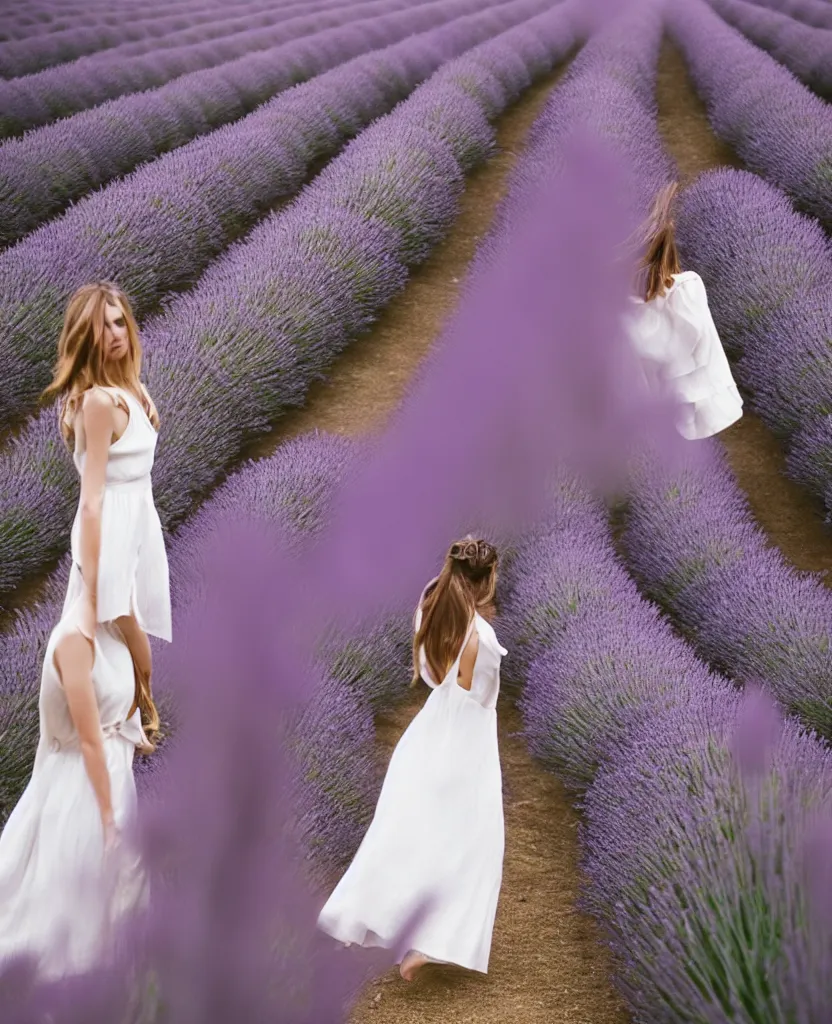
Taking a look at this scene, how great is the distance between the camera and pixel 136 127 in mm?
7547

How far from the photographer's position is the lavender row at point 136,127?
252 inches

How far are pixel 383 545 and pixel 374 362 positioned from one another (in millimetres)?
2117

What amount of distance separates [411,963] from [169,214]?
→ 421 cm

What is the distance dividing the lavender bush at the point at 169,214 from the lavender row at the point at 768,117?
2357 mm

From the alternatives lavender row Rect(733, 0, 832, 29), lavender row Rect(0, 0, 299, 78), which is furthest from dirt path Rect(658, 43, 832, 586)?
lavender row Rect(733, 0, 832, 29)

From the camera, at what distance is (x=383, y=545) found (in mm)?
4199

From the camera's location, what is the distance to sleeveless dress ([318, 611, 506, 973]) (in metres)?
2.70

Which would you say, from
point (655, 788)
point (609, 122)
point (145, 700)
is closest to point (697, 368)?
point (655, 788)

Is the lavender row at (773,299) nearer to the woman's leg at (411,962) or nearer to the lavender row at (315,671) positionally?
the lavender row at (315,671)

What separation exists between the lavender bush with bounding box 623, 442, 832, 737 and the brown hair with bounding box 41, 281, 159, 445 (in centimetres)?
209

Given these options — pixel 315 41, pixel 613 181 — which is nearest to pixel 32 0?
pixel 315 41

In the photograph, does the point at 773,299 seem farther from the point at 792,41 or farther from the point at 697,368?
the point at 792,41

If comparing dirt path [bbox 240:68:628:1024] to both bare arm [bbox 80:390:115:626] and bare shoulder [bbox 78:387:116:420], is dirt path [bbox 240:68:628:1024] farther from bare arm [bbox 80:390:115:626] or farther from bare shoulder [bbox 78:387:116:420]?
bare shoulder [bbox 78:387:116:420]

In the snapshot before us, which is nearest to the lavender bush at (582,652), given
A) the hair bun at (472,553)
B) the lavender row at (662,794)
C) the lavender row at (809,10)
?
the lavender row at (662,794)
